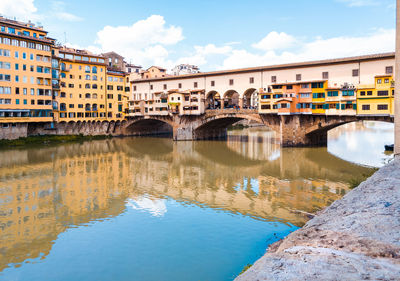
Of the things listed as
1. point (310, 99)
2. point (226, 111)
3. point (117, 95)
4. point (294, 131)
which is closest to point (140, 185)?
point (294, 131)

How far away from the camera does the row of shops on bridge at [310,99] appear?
3516 centimetres

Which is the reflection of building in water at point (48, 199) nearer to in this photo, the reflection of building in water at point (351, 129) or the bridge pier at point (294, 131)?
the bridge pier at point (294, 131)

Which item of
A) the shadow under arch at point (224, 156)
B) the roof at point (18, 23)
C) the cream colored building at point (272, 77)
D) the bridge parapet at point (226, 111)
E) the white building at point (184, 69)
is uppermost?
the white building at point (184, 69)

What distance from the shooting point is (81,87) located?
188ft

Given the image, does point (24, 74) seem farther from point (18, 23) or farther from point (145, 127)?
point (145, 127)

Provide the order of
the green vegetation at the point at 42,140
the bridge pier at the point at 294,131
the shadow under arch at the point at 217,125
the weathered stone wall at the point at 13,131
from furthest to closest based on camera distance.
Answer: the shadow under arch at the point at 217,125
the weathered stone wall at the point at 13,131
the green vegetation at the point at 42,140
the bridge pier at the point at 294,131

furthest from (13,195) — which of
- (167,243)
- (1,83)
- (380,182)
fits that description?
(1,83)

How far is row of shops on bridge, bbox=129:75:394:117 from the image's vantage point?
35156 millimetres

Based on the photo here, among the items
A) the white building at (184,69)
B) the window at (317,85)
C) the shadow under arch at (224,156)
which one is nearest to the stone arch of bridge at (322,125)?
the window at (317,85)

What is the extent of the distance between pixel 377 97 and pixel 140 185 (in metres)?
27.9

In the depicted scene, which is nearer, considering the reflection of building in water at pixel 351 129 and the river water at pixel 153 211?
the river water at pixel 153 211

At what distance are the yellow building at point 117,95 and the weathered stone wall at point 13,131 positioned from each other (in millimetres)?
16132

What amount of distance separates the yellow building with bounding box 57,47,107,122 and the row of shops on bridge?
14383 millimetres

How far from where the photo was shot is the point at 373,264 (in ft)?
17.0
